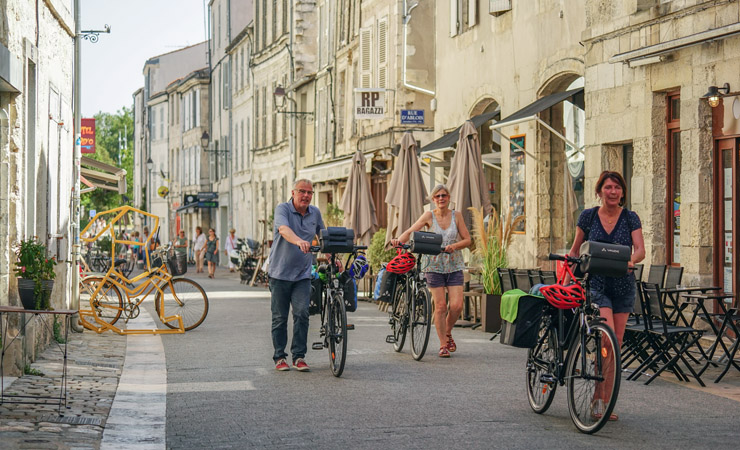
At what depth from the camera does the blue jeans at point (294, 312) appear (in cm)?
1041

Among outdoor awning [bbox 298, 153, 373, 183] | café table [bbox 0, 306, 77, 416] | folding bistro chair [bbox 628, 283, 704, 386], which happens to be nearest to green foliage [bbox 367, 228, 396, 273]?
outdoor awning [bbox 298, 153, 373, 183]

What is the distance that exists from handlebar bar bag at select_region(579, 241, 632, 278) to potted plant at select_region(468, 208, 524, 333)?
6.74 meters

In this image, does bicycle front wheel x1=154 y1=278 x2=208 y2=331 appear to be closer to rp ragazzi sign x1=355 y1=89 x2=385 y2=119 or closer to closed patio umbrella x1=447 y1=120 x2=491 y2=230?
closed patio umbrella x1=447 y1=120 x2=491 y2=230

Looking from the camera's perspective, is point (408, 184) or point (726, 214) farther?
point (408, 184)

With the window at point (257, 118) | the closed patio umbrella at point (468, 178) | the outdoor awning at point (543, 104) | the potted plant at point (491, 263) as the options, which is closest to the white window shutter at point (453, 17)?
the outdoor awning at point (543, 104)

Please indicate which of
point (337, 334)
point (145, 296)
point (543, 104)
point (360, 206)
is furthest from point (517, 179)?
point (337, 334)

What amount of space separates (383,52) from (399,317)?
54.1ft

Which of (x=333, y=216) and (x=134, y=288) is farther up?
(x=333, y=216)

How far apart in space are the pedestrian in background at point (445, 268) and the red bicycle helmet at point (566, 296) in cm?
401

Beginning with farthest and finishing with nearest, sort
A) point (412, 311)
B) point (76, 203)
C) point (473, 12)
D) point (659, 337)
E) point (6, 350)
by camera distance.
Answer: point (473, 12)
point (76, 203)
point (412, 311)
point (659, 337)
point (6, 350)

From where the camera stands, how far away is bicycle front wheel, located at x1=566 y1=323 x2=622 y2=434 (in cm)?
698

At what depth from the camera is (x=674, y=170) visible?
549 inches

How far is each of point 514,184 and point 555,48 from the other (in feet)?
8.88

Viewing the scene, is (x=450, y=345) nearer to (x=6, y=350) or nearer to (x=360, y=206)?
(x=6, y=350)
